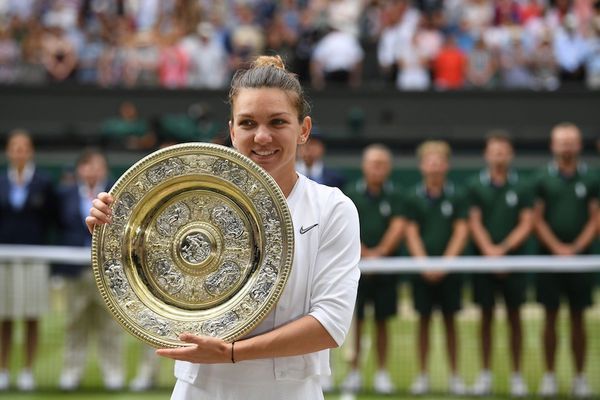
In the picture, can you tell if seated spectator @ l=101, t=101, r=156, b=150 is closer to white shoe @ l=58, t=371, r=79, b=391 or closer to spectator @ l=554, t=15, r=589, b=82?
spectator @ l=554, t=15, r=589, b=82

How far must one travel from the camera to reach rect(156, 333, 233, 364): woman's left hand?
278 cm

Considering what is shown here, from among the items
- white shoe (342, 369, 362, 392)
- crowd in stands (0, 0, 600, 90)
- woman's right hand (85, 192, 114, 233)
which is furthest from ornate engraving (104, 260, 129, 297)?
crowd in stands (0, 0, 600, 90)

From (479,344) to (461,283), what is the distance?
514 mm

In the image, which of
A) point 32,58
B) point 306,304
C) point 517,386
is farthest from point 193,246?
point 32,58

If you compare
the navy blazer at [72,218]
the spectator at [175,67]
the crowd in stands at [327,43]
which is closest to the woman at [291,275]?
the navy blazer at [72,218]

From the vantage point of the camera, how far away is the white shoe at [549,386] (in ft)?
26.4

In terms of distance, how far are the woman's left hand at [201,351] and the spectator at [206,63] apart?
12.9 metres

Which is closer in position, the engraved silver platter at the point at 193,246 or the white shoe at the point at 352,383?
the engraved silver platter at the point at 193,246

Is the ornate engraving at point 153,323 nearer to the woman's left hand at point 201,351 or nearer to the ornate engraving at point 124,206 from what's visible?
the woman's left hand at point 201,351

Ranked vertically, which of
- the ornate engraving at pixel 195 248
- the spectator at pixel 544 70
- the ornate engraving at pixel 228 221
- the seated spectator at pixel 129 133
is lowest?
the ornate engraving at pixel 195 248

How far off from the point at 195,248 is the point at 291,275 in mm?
265

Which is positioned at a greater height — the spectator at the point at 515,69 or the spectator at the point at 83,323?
the spectator at the point at 515,69

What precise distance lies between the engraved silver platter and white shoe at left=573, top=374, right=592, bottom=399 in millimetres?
5659

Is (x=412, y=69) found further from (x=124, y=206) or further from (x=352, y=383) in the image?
(x=124, y=206)
